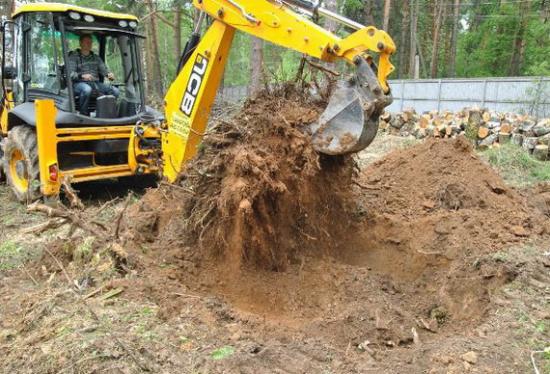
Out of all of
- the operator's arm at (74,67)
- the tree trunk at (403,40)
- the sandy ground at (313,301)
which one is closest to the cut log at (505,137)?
the sandy ground at (313,301)

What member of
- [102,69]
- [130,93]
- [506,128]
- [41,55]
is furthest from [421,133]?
[41,55]

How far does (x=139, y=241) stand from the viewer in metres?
4.99

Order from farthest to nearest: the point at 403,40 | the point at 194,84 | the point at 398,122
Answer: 1. the point at 403,40
2. the point at 398,122
3. the point at 194,84

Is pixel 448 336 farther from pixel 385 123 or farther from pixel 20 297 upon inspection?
pixel 385 123

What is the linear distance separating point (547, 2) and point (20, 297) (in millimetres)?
31851

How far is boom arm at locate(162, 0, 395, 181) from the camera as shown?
4.16m

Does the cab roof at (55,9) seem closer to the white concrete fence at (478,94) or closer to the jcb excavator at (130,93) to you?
the jcb excavator at (130,93)

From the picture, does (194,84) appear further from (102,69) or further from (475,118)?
(475,118)

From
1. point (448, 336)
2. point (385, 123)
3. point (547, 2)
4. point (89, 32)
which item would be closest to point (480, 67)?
point (547, 2)

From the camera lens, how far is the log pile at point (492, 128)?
969cm

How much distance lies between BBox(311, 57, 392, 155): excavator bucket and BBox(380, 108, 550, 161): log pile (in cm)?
663

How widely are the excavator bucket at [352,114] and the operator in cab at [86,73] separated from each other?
421 centimetres

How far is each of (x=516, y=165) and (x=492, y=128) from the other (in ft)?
5.84

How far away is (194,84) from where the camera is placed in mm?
5266
